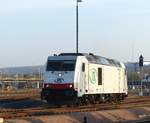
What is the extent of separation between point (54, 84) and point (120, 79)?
42.4 ft

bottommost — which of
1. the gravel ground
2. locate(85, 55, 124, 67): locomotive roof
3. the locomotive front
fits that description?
the gravel ground

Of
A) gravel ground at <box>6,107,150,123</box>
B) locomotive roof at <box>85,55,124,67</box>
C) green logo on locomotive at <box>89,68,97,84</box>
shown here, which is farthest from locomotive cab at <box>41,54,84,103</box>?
gravel ground at <box>6,107,150,123</box>

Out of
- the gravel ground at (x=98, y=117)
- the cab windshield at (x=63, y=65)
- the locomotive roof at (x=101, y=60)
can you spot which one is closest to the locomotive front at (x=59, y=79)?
the cab windshield at (x=63, y=65)

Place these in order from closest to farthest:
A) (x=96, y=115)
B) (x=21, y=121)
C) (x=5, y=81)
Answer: (x=21, y=121) < (x=96, y=115) < (x=5, y=81)

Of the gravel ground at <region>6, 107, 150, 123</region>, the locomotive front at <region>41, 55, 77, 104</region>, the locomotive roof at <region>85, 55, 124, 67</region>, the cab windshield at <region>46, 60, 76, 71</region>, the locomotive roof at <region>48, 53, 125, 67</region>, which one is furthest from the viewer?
the locomotive roof at <region>85, 55, 124, 67</region>

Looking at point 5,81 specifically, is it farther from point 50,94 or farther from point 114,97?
point 50,94

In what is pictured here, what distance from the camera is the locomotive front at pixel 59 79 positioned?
34.8 meters

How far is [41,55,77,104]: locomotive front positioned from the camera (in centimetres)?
3478

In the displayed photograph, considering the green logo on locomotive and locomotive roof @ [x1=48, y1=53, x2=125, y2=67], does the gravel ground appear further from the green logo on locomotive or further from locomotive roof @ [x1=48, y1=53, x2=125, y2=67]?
locomotive roof @ [x1=48, y1=53, x2=125, y2=67]

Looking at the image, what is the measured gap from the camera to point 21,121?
22438 millimetres

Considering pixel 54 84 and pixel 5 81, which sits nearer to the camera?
pixel 54 84

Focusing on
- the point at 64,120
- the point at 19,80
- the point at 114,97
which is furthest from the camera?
the point at 19,80

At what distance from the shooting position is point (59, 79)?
115 feet

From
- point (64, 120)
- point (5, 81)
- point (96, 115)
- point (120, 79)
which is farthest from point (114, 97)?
point (5, 81)
